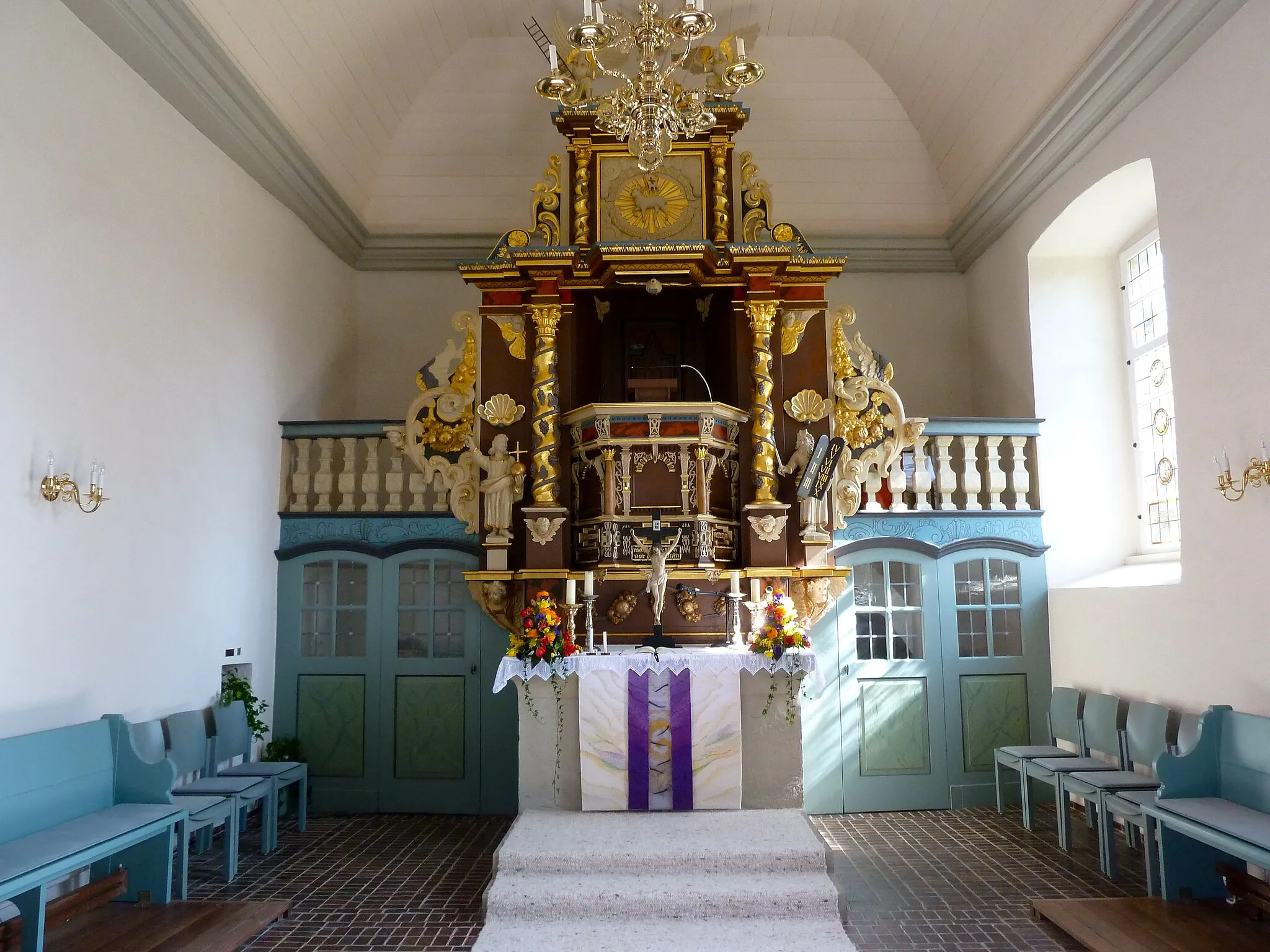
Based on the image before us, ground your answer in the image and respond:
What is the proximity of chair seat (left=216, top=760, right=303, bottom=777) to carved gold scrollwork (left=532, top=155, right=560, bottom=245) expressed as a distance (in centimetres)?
460

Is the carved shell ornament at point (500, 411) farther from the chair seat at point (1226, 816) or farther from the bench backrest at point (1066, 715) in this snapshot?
the chair seat at point (1226, 816)

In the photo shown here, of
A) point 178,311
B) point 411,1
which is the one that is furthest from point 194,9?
point 411,1

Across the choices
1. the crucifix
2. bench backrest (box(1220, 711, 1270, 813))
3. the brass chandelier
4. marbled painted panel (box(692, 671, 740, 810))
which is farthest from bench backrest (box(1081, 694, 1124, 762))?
the brass chandelier

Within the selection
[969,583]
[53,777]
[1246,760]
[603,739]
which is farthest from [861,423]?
[53,777]

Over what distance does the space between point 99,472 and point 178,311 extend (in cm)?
Answer: 164

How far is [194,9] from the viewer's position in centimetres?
614

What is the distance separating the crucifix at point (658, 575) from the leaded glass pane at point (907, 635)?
2026mm

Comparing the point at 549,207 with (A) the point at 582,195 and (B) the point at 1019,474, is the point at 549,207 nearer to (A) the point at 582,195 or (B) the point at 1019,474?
(A) the point at 582,195

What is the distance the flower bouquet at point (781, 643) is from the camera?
21.5 feet

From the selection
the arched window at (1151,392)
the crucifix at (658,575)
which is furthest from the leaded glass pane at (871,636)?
the arched window at (1151,392)

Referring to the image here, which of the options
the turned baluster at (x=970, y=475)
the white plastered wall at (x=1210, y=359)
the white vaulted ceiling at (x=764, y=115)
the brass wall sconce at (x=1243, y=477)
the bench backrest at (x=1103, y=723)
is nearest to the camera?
the brass wall sconce at (x=1243, y=477)

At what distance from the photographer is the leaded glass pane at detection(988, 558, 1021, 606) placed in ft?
27.0

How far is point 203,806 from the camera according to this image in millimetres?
5914

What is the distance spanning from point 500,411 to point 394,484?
1.16m
